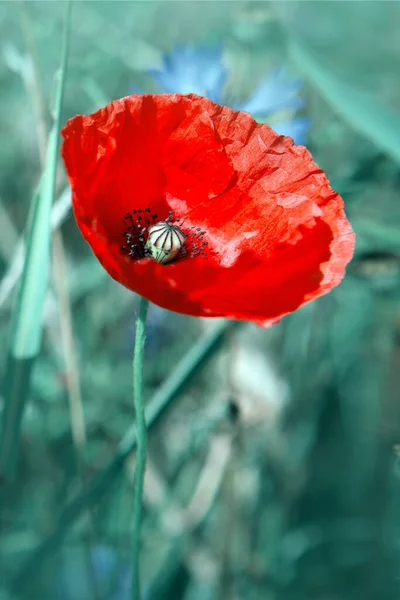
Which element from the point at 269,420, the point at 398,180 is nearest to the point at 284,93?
the point at 398,180

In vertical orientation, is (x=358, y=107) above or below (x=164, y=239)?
above

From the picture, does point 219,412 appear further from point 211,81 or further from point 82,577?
point 82,577

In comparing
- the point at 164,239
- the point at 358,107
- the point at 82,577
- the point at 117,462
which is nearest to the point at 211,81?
the point at 358,107

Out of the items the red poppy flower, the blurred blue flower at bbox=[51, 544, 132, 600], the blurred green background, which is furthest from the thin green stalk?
the blurred blue flower at bbox=[51, 544, 132, 600]

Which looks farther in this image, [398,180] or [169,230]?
[398,180]

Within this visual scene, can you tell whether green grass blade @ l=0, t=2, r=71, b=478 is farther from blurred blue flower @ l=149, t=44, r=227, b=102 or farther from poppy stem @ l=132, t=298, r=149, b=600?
blurred blue flower @ l=149, t=44, r=227, b=102

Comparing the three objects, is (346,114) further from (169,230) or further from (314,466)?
(314,466)

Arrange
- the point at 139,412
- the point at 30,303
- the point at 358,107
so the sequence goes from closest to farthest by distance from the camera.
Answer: the point at 139,412, the point at 30,303, the point at 358,107

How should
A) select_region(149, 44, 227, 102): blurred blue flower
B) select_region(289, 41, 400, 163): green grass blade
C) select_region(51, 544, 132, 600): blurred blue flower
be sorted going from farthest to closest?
1. select_region(51, 544, 132, 600): blurred blue flower
2. select_region(149, 44, 227, 102): blurred blue flower
3. select_region(289, 41, 400, 163): green grass blade

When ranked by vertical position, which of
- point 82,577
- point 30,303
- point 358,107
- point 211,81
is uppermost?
point 211,81
